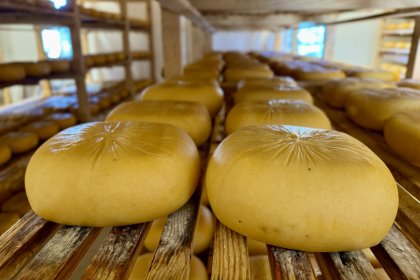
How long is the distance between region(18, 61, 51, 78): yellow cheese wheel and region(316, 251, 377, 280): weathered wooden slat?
2896mm

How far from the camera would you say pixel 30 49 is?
21.1 feet

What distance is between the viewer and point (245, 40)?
9617 millimetres

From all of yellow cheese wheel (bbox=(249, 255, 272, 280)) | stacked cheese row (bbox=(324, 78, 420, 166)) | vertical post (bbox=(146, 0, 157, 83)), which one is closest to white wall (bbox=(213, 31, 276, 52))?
vertical post (bbox=(146, 0, 157, 83))

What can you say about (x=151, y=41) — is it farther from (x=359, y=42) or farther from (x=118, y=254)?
(x=118, y=254)

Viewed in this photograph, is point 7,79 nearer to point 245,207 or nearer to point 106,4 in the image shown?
point 245,207

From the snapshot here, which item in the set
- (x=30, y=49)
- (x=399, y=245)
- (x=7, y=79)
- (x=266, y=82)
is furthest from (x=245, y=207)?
(x=30, y=49)

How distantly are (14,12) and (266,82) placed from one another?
227 centimetres

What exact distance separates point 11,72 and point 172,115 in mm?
2098

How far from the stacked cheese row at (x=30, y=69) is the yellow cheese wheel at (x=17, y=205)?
3.46 feet

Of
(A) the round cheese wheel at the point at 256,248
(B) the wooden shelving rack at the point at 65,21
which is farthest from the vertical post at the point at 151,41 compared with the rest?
(A) the round cheese wheel at the point at 256,248

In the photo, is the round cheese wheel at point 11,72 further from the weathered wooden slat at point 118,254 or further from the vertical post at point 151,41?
the vertical post at point 151,41

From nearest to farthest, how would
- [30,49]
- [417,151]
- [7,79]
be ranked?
1. [417,151]
2. [7,79]
3. [30,49]

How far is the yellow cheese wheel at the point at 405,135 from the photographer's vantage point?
34.6 inches

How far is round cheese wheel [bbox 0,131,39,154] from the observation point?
7.38 ft
